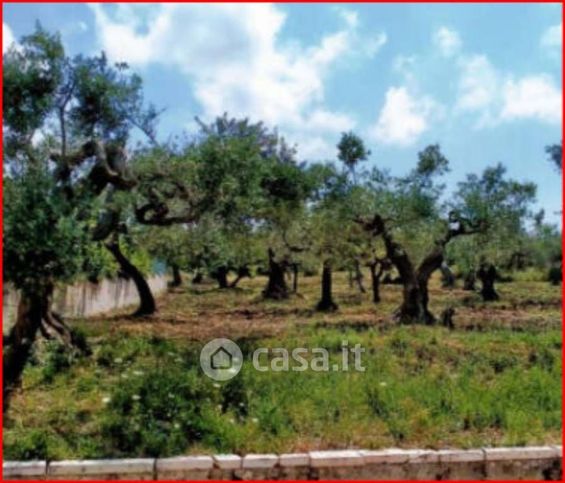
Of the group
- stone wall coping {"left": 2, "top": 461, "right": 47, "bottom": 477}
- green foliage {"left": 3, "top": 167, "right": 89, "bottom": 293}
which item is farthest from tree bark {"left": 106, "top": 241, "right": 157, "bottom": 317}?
stone wall coping {"left": 2, "top": 461, "right": 47, "bottom": 477}

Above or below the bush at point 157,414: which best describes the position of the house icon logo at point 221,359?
above

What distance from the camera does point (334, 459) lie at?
5.48 m

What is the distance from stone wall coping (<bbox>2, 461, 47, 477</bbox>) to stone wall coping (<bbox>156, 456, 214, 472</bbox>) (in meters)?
1.00

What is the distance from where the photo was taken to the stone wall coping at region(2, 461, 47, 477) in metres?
5.26

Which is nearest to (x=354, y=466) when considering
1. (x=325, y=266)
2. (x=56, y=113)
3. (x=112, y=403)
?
(x=112, y=403)

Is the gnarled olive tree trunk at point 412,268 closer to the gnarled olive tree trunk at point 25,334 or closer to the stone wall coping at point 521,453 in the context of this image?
the gnarled olive tree trunk at point 25,334

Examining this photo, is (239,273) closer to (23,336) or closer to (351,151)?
(351,151)

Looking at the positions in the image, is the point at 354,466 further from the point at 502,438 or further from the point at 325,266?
the point at 325,266

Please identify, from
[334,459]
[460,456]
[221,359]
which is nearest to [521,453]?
[460,456]

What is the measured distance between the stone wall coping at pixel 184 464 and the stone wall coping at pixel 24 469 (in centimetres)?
100

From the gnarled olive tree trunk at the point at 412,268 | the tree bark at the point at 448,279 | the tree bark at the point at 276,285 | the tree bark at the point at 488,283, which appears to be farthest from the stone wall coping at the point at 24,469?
the tree bark at the point at 448,279

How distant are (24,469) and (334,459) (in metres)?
2.74

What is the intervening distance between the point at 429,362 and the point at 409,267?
6809 millimetres
